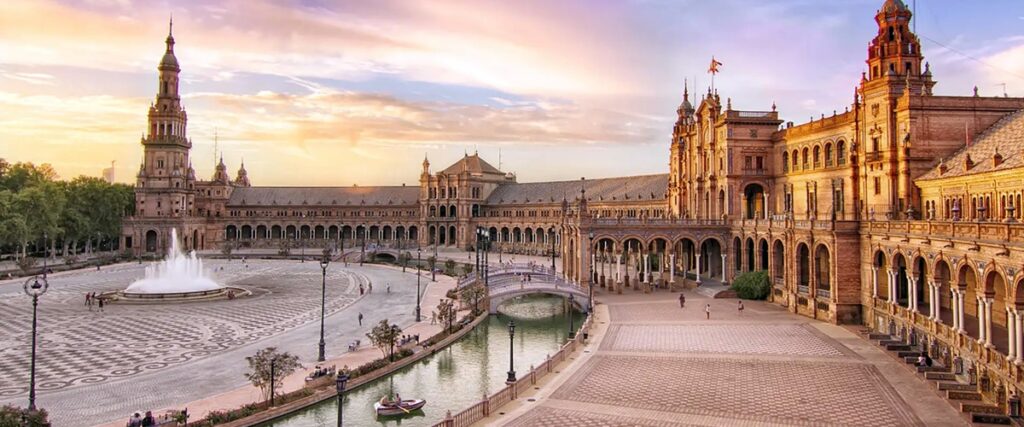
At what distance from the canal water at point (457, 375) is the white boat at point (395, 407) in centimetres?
28

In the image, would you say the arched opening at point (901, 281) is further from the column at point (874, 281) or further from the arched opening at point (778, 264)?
the arched opening at point (778, 264)

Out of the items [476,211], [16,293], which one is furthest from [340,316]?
[476,211]

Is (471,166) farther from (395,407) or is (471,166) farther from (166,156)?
(395,407)

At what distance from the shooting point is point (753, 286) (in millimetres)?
62344

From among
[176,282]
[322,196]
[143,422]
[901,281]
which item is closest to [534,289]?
[901,281]

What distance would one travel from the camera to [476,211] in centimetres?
14475

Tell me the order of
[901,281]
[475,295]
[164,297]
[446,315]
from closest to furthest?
[446,315] < [901,281] < [475,295] < [164,297]

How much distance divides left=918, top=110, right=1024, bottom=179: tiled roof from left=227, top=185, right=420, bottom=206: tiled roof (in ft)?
379

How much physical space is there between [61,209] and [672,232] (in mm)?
91867

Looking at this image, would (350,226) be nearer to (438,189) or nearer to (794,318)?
(438,189)

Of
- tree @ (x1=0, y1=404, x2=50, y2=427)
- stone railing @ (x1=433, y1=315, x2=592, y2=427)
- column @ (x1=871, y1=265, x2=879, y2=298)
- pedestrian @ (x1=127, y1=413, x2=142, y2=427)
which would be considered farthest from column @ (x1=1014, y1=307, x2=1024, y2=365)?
tree @ (x1=0, y1=404, x2=50, y2=427)

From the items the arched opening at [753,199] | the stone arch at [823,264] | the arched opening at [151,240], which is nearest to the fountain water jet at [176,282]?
the arched opening at [151,240]

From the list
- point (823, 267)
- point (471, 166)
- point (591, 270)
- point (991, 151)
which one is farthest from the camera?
point (471, 166)

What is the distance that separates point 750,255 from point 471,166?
87277mm
